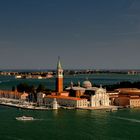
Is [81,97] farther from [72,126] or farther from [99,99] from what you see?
[72,126]

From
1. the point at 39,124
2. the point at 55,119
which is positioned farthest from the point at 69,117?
the point at 39,124

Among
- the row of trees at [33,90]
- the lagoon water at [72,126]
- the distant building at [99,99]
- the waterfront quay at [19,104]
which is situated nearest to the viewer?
the lagoon water at [72,126]

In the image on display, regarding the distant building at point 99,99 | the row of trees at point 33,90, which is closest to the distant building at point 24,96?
the row of trees at point 33,90

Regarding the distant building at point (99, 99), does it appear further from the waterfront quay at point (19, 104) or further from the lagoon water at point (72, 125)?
the waterfront quay at point (19, 104)

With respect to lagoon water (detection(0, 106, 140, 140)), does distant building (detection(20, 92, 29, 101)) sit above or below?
above

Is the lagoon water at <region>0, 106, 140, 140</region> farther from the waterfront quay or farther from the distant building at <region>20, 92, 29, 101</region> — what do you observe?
the distant building at <region>20, 92, 29, 101</region>

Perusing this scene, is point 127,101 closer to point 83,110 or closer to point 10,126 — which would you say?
point 83,110

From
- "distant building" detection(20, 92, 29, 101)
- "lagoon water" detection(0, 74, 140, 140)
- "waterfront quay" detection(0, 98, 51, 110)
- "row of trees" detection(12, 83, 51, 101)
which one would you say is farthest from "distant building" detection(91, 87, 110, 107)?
"distant building" detection(20, 92, 29, 101)

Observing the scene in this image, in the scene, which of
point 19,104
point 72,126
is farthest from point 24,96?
point 72,126
